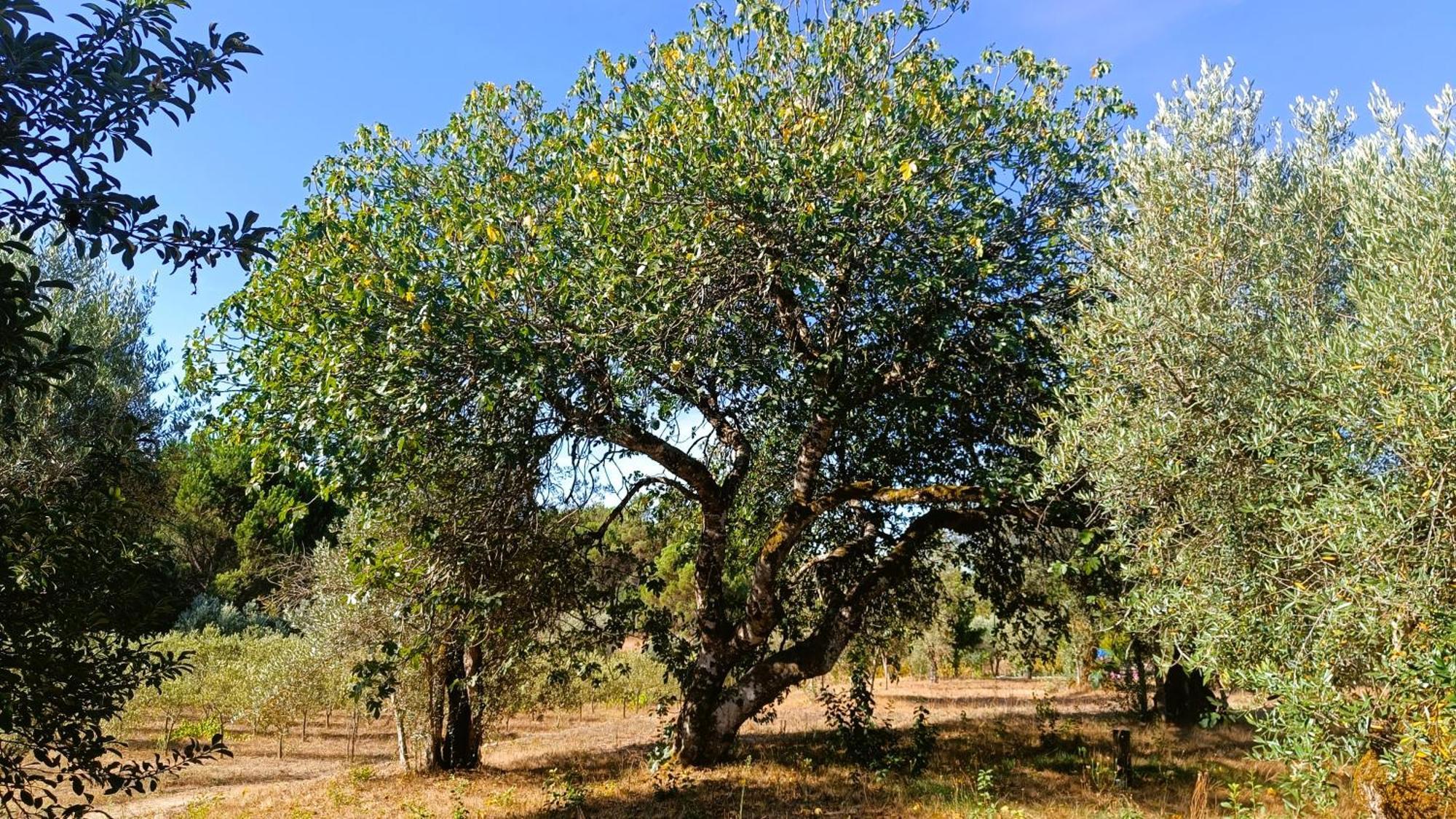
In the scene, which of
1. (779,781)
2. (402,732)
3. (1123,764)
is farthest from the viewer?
(402,732)

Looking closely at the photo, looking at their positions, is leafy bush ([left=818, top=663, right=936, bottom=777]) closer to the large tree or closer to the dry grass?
the dry grass

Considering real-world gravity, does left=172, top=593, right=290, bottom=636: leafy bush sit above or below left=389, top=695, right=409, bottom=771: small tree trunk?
above

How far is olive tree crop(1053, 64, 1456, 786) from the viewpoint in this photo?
19.3 ft

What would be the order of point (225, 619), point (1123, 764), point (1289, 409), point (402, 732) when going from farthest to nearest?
point (225, 619), point (402, 732), point (1123, 764), point (1289, 409)

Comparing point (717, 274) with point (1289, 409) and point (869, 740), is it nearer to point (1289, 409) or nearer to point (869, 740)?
point (1289, 409)

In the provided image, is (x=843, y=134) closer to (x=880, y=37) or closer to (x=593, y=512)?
(x=880, y=37)

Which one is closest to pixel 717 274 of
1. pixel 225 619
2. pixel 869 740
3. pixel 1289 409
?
pixel 1289 409

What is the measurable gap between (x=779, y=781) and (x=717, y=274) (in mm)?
7844

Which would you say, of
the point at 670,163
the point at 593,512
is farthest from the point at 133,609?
the point at 593,512

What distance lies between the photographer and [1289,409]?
6.68 metres

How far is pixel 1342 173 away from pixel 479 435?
965cm

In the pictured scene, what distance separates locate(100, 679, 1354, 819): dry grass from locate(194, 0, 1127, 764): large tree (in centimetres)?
315

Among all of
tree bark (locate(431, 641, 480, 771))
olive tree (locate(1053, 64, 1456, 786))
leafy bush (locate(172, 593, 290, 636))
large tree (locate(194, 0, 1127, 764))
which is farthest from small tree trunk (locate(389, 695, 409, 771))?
leafy bush (locate(172, 593, 290, 636))

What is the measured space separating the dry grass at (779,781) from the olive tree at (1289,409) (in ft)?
13.7
